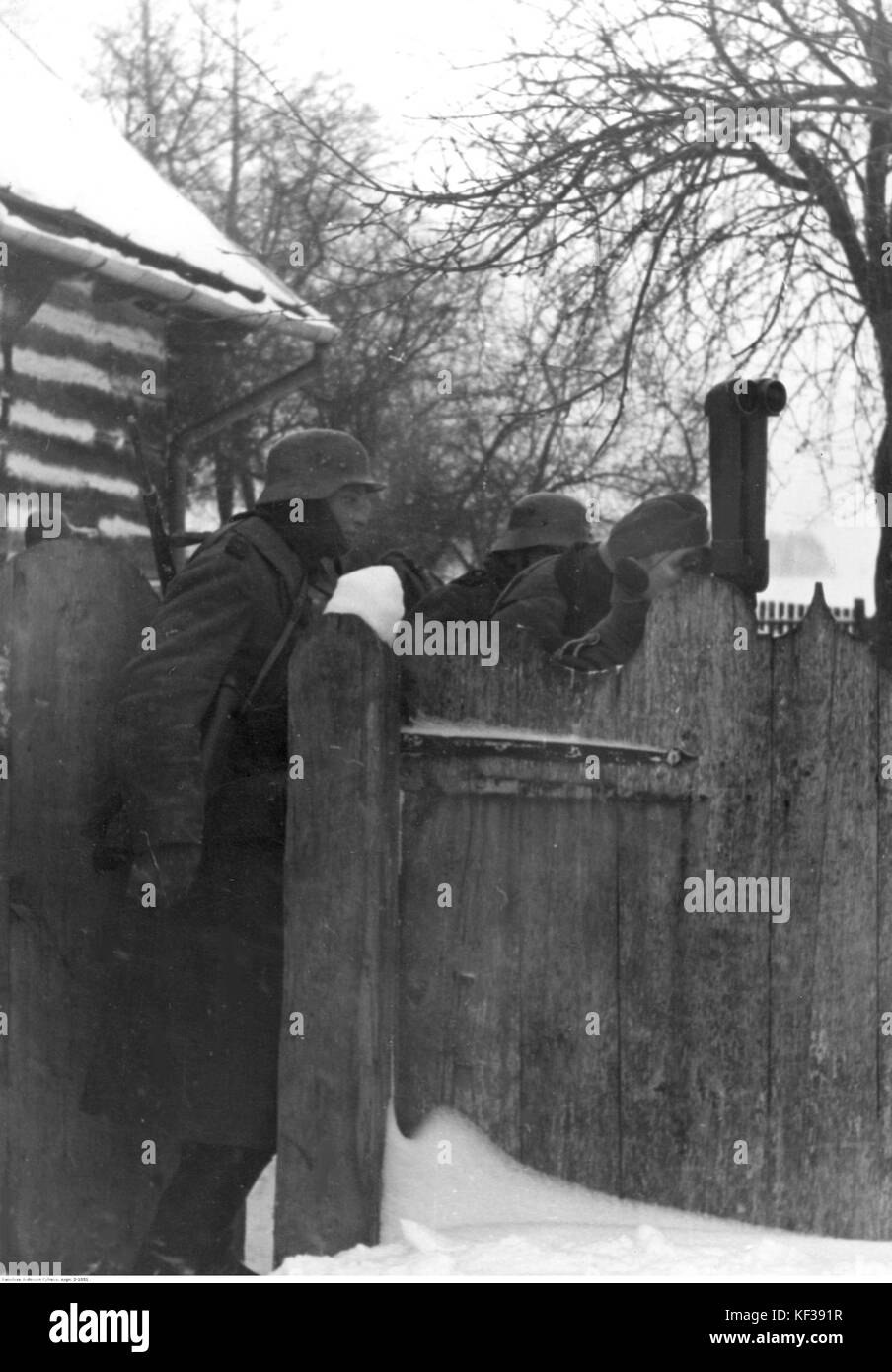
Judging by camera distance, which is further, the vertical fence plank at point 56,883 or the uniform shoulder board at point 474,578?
the uniform shoulder board at point 474,578

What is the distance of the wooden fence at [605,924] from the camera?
2.74 m

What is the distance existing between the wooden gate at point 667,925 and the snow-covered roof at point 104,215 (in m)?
3.05

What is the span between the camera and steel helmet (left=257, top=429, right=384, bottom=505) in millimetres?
3094

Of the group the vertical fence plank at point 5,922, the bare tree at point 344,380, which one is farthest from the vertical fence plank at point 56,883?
the bare tree at point 344,380

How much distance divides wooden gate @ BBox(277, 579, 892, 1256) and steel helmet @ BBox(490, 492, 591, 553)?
1.36 metres

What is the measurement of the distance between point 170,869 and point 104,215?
4.22m

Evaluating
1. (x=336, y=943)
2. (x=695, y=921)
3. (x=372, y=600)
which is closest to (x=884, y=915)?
(x=695, y=921)

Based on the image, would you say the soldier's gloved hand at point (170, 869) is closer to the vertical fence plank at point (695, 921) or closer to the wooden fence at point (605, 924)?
the wooden fence at point (605, 924)

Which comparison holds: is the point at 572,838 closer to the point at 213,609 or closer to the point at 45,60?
the point at 213,609

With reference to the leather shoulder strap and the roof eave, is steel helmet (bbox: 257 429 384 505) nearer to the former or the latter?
the leather shoulder strap

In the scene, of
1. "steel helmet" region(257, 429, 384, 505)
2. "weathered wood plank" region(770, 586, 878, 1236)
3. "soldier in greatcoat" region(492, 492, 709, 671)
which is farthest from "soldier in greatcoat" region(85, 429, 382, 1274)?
"weathered wood plank" region(770, 586, 878, 1236)
